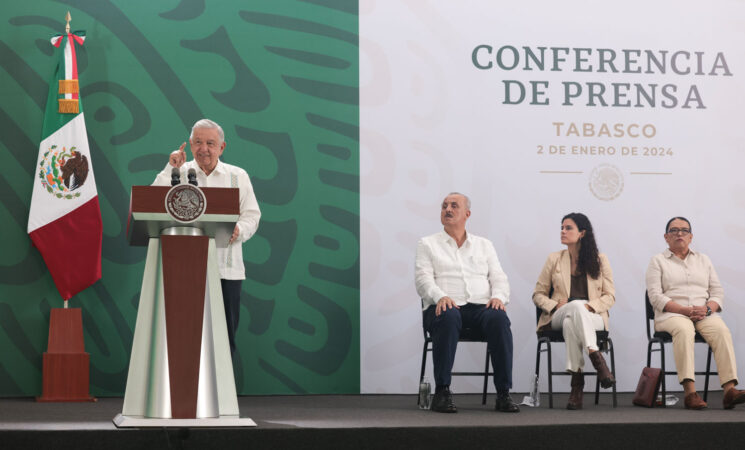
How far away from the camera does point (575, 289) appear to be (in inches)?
187

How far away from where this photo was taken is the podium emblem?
3.00 metres

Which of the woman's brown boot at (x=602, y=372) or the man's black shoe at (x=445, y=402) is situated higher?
the woman's brown boot at (x=602, y=372)

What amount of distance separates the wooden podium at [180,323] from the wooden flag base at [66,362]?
183 centimetres

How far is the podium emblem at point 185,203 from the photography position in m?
3.00

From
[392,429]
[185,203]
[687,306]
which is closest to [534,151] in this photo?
[687,306]

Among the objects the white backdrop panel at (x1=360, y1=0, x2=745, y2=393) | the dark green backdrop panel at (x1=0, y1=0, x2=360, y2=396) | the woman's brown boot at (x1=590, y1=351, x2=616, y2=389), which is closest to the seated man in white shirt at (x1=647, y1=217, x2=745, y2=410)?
the woman's brown boot at (x1=590, y1=351, x2=616, y2=389)

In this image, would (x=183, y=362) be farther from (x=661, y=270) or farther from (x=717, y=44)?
(x=717, y=44)

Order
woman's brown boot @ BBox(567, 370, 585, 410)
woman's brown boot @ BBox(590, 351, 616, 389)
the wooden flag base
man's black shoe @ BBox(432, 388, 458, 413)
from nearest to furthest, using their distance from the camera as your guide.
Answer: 1. man's black shoe @ BBox(432, 388, 458, 413)
2. woman's brown boot @ BBox(590, 351, 616, 389)
3. woman's brown boot @ BBox(567, 370, 585, 410)
4. the wooden flag base

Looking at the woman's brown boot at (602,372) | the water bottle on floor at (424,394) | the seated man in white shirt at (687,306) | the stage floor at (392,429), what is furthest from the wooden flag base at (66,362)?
the seated man in white shirt at (687,306)

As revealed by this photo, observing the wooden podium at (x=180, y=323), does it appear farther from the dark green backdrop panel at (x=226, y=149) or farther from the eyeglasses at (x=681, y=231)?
the eyeglasses at (x=681, y=231)

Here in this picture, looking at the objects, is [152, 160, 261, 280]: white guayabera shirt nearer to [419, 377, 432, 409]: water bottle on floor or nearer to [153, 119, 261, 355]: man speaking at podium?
[153, 119, 261, 355]: man speaking at podium

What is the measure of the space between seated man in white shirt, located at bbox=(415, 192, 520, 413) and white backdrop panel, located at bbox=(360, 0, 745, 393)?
0.85 metres

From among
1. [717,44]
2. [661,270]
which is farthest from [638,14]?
[661,270]

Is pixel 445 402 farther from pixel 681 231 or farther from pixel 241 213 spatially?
pixel 681 231
